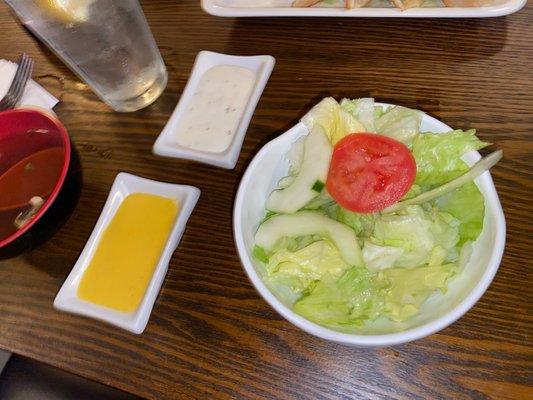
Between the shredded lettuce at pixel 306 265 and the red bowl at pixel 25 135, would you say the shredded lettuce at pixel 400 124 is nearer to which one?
the shredded lettuce at pixel 306 265

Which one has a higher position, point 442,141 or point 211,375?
point 442,141

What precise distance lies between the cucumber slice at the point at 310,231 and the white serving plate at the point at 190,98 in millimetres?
344

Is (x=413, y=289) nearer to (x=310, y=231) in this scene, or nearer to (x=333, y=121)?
Answer: (x=310, y=231)

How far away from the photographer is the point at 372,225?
97cm

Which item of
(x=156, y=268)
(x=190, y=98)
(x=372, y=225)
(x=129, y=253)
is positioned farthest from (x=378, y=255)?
(x=190, y=98)

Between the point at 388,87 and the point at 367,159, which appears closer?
the point at 367,159

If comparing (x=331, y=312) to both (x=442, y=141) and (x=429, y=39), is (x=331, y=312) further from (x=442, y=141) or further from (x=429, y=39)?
(x=429, y=39)

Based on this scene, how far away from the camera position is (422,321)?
2.87 ft

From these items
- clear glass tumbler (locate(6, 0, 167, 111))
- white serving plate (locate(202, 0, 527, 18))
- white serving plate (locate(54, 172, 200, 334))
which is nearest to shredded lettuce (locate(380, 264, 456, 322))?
white serving plate (locate(54, 172, 200, 334))

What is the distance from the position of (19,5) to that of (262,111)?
2.14 feet

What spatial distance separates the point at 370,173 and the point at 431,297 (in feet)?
0.82

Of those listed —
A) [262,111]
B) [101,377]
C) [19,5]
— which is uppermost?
[19,5]

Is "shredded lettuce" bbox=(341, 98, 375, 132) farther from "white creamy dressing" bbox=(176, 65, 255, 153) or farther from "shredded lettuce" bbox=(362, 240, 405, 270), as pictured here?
"white creamy dressing" bbox=(176, 65, 255, 153)

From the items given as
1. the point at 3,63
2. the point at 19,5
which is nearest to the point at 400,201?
the point at 19,5
